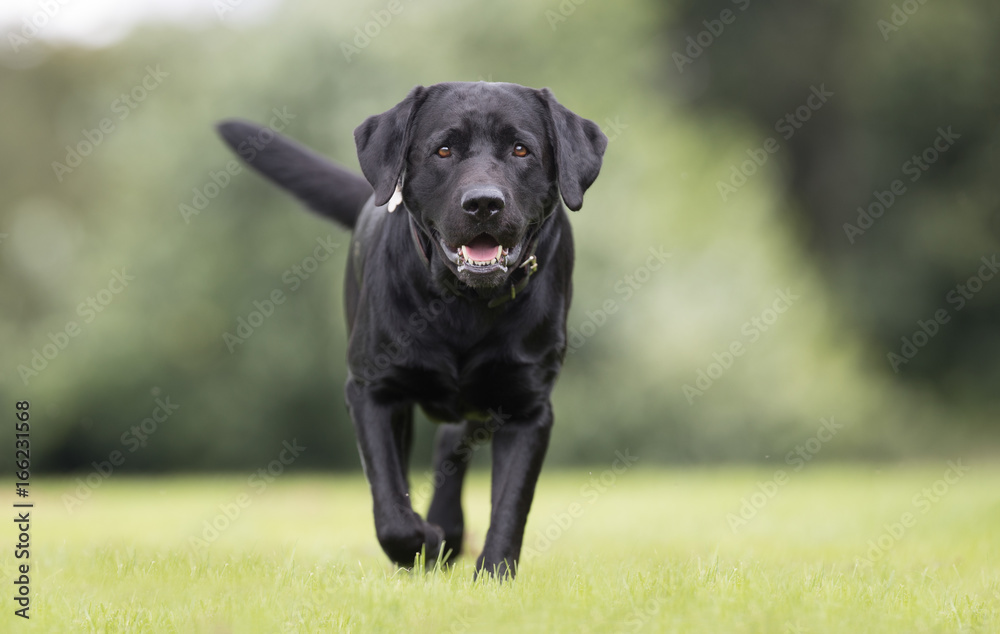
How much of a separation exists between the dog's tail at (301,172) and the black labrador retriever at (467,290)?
1.06 m

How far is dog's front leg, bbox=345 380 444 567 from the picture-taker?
3.33 meters

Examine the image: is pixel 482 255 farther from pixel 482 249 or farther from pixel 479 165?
pixel 479 165

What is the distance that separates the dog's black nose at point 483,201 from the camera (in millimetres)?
3129

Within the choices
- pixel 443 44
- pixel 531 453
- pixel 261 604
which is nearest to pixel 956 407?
pixel 443 44

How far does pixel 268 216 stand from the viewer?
970 cm

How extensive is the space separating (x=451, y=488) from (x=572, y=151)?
1444 mm

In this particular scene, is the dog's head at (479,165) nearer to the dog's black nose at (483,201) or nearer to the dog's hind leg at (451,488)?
the dog's black nose at (483,201)

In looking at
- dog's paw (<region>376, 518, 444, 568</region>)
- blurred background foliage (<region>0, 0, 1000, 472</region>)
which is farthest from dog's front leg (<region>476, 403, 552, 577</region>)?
blurred background foliage (<region>0, 0, 1000, 472</region>)

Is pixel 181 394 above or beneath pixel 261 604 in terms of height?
beneath

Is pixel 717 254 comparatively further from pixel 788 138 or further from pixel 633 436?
pixel 788 138

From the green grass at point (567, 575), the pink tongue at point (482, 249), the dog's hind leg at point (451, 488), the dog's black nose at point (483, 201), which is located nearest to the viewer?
the green grass at point (567, 575)

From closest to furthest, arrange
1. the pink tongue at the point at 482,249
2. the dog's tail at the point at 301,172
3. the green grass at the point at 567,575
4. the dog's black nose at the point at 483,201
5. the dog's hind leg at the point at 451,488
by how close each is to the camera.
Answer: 1. the green grass at the point at 567,575
2. the dog's black nose at the point at 483,201
3. the pink tongue at the point at 482,249
4. the dog's hind leg at the point at 451,488
5. the dog's tail at the point at 301,172

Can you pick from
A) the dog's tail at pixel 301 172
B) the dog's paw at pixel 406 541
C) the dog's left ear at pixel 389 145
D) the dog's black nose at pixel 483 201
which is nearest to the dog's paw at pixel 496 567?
the dog's paw at pixel 406 541

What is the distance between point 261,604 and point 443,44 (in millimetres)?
8038
